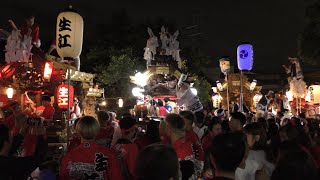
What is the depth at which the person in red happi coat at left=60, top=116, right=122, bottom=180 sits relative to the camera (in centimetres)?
433

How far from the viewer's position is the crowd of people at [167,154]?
2.70 meters

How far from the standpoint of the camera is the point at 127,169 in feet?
17.8

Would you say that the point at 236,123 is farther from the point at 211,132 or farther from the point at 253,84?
the point at 253,84

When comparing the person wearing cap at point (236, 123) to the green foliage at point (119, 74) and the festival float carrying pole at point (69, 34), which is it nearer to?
the festival float carrying pole at point (69, 34)

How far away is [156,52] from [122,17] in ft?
55.2

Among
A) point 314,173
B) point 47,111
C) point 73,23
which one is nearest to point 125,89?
point 47,111

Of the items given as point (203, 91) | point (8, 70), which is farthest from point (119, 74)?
point (8, 70)

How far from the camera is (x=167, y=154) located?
263cm

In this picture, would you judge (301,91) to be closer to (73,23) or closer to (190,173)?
(73,23)

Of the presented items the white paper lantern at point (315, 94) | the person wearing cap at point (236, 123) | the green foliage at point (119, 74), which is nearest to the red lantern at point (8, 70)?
the person wearing cap at point (236, 123)

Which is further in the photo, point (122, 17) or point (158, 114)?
point (122, 17)

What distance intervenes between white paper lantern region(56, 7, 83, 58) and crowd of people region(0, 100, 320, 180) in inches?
170

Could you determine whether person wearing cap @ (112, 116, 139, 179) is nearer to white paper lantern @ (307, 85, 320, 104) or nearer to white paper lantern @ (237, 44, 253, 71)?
white paper lantern @ (237, 44, 253, 71)

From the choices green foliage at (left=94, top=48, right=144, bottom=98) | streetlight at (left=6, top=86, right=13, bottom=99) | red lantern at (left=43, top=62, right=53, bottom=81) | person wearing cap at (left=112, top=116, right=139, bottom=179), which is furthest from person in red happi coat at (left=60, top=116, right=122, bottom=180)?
green foliage at (left=94, top=48, right=144, bottom=98)
